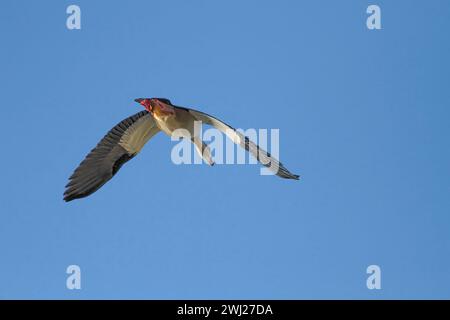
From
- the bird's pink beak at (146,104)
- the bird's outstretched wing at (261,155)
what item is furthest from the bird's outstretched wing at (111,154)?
the bird's outstretched wing at (261,155)

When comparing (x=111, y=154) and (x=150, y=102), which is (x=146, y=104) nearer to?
(x=150, y=102)

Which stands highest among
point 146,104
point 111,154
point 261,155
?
point 146,104

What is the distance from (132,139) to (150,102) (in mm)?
1209

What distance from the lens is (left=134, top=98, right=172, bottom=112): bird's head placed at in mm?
19719

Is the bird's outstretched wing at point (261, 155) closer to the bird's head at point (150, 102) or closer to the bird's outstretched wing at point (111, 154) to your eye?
the bird's head at point (150, 102)

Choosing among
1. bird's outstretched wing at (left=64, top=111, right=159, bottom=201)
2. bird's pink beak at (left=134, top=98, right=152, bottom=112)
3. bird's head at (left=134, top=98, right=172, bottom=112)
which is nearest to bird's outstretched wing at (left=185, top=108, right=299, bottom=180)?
bird's head at (left=134, top=98, right=172, bottom=112)

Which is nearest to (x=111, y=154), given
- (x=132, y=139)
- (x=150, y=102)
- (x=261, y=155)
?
(x=132, y=139)

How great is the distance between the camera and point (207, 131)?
64.4ft

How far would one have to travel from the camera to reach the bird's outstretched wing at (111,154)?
19.5m

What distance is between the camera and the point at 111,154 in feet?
66.8

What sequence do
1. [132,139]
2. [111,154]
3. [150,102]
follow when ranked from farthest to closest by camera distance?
[132,139] → [111,154] → [150,102]
